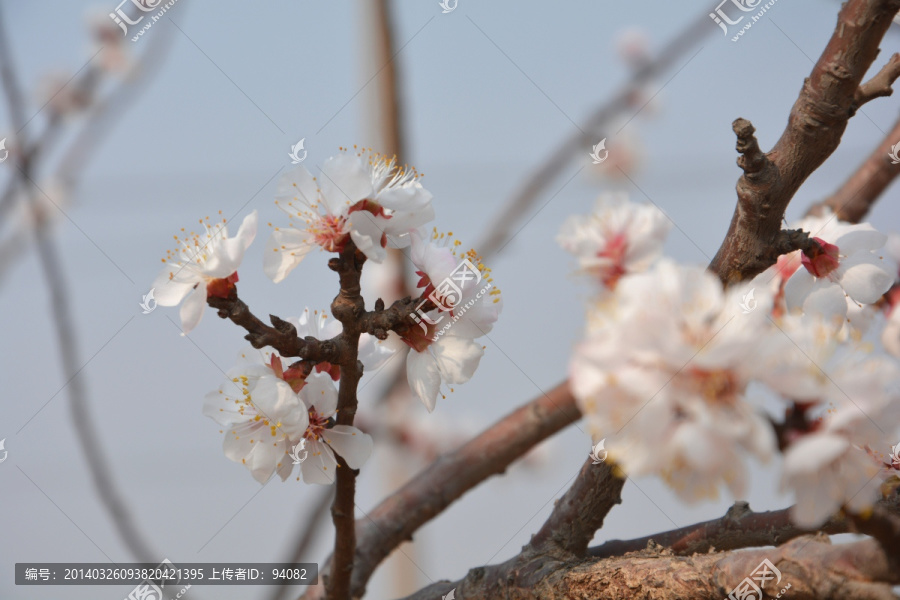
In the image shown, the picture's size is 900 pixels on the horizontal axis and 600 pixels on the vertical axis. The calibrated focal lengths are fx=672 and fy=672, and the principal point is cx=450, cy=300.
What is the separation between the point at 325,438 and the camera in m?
0.69

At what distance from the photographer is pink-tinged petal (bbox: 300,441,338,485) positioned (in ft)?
2.25

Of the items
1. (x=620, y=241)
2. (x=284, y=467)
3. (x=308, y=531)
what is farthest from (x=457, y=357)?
(x=308, y=531)

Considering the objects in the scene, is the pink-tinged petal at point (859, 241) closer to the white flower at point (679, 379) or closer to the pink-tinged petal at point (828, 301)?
the pink-tinged petal at point (828, 301)

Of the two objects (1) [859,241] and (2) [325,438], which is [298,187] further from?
(1) [859,241]

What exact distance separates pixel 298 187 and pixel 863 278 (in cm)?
57

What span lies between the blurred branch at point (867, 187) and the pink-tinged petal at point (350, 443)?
2.85 ft

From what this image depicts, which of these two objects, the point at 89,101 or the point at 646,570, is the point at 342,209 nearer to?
the point at 646,570

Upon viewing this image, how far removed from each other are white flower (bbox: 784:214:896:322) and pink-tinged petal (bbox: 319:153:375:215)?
444mm

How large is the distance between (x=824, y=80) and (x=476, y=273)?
36 centimetres

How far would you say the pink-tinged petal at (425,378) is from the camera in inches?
26.0

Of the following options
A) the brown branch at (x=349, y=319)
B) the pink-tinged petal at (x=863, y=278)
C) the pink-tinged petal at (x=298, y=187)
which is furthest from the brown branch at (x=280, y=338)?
the pink-tinged petal at (x=863, y=278)

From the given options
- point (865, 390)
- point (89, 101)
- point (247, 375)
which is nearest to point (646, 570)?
point (865, 390)

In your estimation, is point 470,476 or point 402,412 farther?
point 402,412

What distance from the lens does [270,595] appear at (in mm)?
1619
